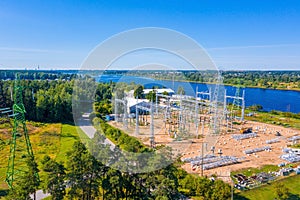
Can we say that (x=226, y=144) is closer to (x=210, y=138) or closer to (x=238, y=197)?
(x=210, y=138)

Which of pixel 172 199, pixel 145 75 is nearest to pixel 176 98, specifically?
pixel 145 75

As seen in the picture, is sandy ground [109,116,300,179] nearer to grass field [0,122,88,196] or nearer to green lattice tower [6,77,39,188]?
grass field [0,122,88,196]

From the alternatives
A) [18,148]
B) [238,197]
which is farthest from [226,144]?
[18,148]

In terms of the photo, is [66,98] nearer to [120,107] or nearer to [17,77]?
[120,107]

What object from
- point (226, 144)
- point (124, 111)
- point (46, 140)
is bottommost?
point (226, 144)

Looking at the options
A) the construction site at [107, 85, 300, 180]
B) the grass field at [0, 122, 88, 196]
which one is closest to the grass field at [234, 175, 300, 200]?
the construction site at [107, 85, 300, 180]
